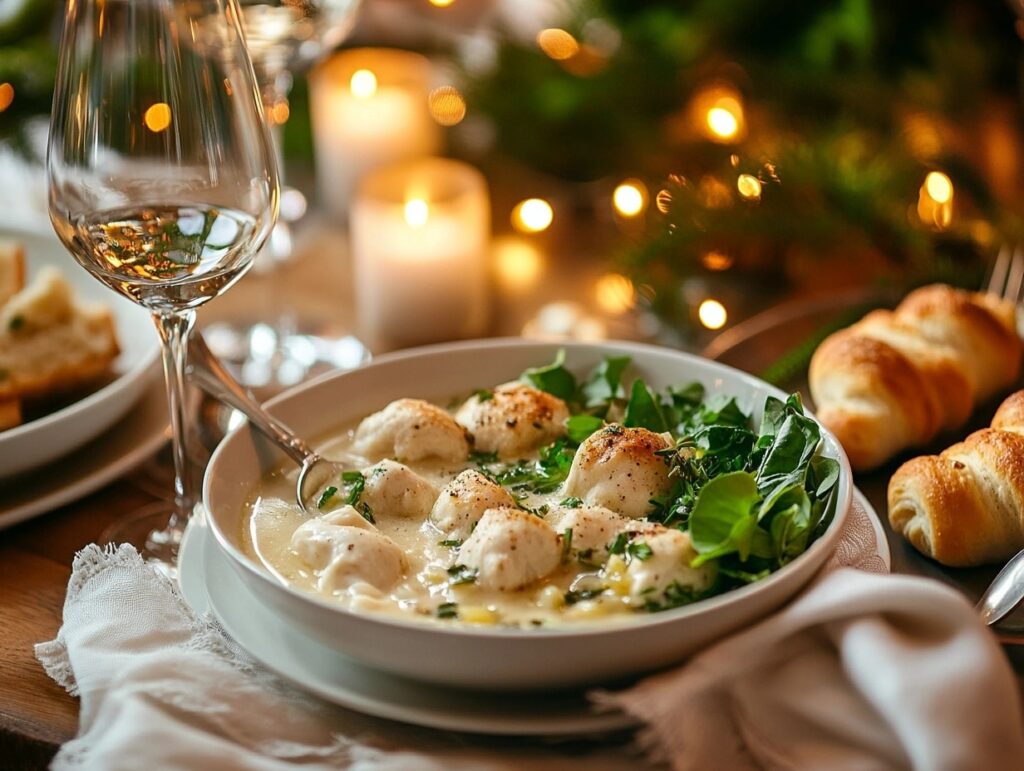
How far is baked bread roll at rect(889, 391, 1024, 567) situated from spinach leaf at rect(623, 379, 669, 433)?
336 millimetres

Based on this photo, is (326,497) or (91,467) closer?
(326,497)

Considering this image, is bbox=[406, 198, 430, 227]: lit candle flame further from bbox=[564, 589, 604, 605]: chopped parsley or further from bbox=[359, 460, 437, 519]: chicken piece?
bbox=[564, 589, 604, 605]: chopped parsley

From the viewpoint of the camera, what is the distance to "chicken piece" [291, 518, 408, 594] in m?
1.34

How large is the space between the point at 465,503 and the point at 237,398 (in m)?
0.41

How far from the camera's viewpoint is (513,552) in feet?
4.33

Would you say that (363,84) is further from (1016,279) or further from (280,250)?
(1016,279)

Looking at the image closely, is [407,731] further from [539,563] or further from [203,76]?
[203,76]

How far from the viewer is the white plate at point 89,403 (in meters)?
1.75

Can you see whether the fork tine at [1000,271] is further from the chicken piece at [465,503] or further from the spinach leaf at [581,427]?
the chicken piece at [465,503]

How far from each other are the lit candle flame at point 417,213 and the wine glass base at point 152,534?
957mm

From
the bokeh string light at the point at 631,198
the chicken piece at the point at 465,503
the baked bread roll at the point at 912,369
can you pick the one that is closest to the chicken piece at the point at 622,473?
the chicken piece at the point at 465,503

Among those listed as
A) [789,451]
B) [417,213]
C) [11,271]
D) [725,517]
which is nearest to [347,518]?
[725,517]

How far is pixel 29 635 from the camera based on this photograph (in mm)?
1542

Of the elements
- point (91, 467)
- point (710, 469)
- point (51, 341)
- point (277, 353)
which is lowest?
point (277, 353)
